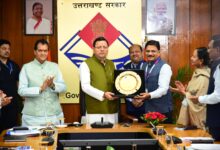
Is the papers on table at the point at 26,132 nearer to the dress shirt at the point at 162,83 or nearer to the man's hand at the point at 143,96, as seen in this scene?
the man's hand at the point at 143,96

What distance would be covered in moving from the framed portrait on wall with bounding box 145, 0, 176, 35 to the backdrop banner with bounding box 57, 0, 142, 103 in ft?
1.03

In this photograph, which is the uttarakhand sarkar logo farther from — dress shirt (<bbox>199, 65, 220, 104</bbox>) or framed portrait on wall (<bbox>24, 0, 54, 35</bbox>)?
dress shirt (<bbox>199, 65, 220, 104</bbox>)

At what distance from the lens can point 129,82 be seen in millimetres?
4125

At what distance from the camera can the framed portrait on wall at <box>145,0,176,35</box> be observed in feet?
19.0

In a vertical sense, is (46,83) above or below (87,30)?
below

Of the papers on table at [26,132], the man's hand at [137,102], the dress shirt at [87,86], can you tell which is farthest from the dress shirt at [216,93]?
the papers on table at [26,132]

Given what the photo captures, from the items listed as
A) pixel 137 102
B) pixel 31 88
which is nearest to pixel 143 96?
pixel 137 102

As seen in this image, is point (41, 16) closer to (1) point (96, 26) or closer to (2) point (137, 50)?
(1) point (96, 26)

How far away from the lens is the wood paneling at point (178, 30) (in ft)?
19.1

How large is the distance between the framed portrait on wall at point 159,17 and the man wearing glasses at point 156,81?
5.10 ft

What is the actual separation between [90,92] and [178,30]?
2.29 m

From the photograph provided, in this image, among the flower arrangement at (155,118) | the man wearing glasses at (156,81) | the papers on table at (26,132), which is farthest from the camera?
the man wearing glasses at (156,81)

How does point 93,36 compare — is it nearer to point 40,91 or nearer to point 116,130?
point 40,91

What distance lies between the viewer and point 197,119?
4.31 m
